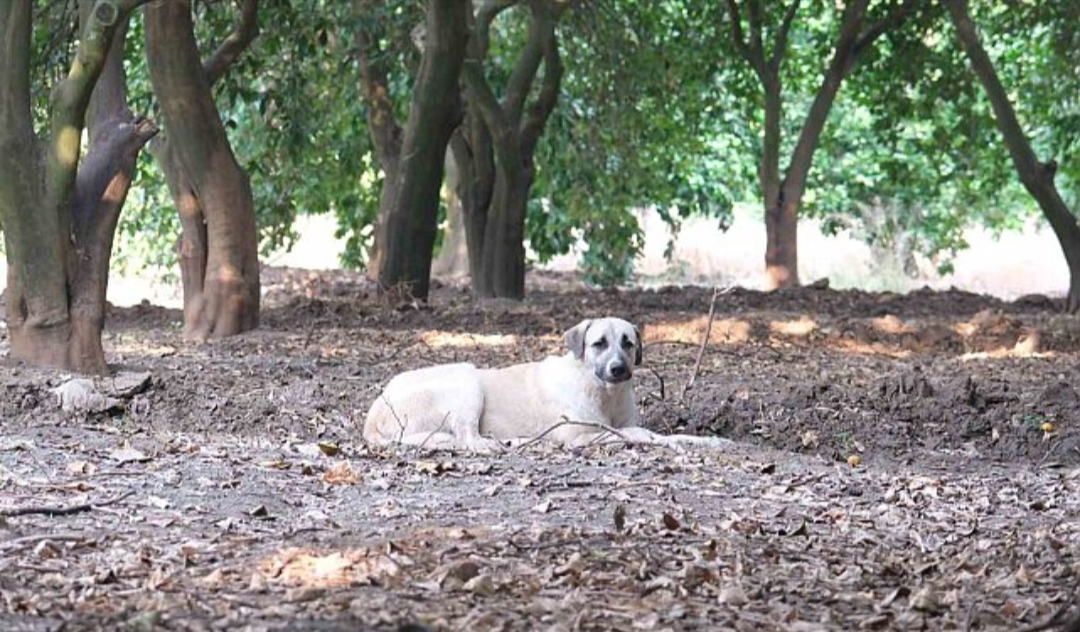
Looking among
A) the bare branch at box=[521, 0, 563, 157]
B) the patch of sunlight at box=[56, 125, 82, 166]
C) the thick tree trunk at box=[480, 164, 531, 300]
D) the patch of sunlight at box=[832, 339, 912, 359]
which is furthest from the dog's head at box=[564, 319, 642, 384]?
the thick tree trunk at box=[480, 164, 531, 300]

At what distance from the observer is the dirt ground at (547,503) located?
5.69 m

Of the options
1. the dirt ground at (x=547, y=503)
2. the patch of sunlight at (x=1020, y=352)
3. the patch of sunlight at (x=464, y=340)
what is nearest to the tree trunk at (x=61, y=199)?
the dirt ground at (x=547, y=503)

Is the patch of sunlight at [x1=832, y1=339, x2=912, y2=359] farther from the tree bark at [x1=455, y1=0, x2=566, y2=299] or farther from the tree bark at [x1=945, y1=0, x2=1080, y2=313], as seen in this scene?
the tree bark at [x1=455, y1=0, x2=566, y2=299]

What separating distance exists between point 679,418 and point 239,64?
9147 mm

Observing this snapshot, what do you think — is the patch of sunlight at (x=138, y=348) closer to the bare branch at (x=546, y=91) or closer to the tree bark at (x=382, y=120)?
the tree bark at (x=382, y=120)

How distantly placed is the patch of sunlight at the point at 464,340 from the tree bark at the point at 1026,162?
7626 millimetres

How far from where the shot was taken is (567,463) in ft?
29.0

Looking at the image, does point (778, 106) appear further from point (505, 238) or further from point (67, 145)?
Answer: point (67, 145)

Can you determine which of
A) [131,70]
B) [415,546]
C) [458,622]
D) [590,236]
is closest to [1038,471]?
[415,546]

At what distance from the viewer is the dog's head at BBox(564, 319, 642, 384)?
988 cm

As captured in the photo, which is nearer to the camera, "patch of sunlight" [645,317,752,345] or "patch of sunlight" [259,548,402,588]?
"patch of sunlight" [259,548,402,588]

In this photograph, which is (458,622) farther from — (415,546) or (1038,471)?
(1038,471)

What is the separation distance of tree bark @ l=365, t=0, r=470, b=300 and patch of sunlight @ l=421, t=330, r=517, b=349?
2.96 m

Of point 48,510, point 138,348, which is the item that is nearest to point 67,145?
point 138,348
